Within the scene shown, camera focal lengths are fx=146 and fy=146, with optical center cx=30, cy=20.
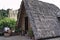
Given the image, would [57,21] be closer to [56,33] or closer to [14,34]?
[56,33]

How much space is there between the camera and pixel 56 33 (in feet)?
31.4

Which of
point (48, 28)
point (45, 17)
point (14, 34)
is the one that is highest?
point (45, 17)

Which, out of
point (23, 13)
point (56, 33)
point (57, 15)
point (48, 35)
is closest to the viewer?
point (48, 35)

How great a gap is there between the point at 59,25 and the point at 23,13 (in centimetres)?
447

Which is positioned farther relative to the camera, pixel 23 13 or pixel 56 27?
pixel 23 13

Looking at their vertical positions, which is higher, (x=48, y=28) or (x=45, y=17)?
(x=45, y=17)

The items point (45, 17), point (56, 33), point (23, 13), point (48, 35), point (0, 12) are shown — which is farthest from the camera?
point (0, 12)

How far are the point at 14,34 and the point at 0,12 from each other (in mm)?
13762

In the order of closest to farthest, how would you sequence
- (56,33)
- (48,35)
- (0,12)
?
(48,35) < (56,33) < (0,12)

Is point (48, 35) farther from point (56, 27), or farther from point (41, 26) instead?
point (56, 27)

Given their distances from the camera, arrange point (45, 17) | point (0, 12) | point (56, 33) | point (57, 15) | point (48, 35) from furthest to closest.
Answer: point (0, 12) → point (57, 15) → point (45, 17) → point (56, 33) → point (48, 35)

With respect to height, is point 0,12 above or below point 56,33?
above

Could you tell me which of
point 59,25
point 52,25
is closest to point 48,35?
point 52,25

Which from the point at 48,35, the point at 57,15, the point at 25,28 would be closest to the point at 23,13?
the point at 25,28
